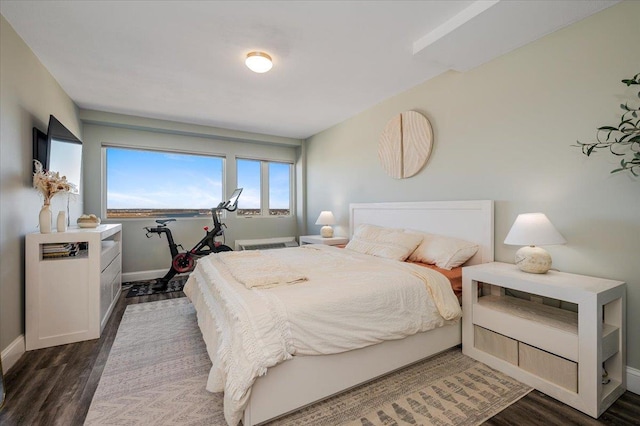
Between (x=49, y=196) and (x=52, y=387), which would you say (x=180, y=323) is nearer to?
(x=52, y=387)

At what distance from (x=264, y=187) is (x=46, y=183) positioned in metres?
3.47

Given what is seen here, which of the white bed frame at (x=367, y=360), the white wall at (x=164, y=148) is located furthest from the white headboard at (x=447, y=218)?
the white wall at (x=164, y=148)

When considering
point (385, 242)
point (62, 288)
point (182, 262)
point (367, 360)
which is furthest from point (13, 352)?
point (385, 242)

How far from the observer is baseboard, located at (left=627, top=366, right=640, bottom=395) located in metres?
1.79

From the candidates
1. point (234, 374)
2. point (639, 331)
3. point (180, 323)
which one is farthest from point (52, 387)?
point (639, 331)

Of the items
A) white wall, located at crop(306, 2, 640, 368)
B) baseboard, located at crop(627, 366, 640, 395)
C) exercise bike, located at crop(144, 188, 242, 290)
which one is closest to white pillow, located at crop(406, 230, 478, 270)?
white wall, located at crop(306, 2, 640, 368)

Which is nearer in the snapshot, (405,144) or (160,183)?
(405,144)

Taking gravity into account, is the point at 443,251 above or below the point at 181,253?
above

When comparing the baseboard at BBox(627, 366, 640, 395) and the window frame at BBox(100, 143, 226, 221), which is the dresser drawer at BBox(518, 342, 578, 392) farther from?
the window frame at BBox(100, 143, 226, 221)

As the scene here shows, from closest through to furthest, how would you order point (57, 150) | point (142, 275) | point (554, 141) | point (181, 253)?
point (554, 141), point (57, 150), point (181, 253), point (142, 275)

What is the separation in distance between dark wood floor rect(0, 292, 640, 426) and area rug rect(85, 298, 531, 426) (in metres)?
0.06

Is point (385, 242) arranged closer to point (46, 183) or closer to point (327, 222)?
point (327, 222)

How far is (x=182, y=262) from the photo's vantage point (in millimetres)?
4250

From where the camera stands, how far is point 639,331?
1.82 meters
